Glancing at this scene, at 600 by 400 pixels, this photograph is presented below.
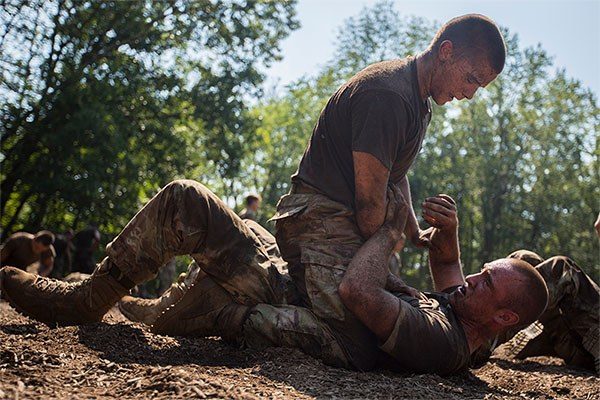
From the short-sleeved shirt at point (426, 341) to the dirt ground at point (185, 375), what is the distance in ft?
0.35

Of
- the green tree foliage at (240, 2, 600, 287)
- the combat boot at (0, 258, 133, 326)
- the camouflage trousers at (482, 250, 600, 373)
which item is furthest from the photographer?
the green tree foliage at (240, 2, 600, 287)

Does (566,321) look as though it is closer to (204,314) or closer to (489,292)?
(489,292)

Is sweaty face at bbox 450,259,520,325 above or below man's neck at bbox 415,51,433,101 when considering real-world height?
below

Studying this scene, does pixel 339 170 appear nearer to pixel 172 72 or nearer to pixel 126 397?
pixel 126 397

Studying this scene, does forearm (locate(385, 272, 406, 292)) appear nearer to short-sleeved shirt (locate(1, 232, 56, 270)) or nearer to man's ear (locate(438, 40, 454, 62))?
man's ear (locate(438, 40, 454, 62))

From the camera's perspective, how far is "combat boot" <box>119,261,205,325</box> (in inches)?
193

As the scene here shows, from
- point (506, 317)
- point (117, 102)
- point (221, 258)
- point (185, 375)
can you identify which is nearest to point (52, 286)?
point (221, 258)

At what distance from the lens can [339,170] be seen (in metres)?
4.27

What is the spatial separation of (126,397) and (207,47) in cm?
1696

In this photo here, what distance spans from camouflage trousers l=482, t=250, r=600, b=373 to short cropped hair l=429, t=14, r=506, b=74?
6.26ft

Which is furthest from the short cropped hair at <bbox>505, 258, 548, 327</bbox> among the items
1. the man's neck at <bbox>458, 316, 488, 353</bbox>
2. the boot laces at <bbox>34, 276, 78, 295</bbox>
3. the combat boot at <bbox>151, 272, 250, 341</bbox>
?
the boot laces at <bbox>34, 276, 78, 295</bbox>

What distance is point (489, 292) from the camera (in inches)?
167

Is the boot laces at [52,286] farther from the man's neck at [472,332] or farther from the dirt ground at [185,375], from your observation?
the man's neck at [472,332]

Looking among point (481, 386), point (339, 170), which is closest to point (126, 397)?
point (339, 170)
